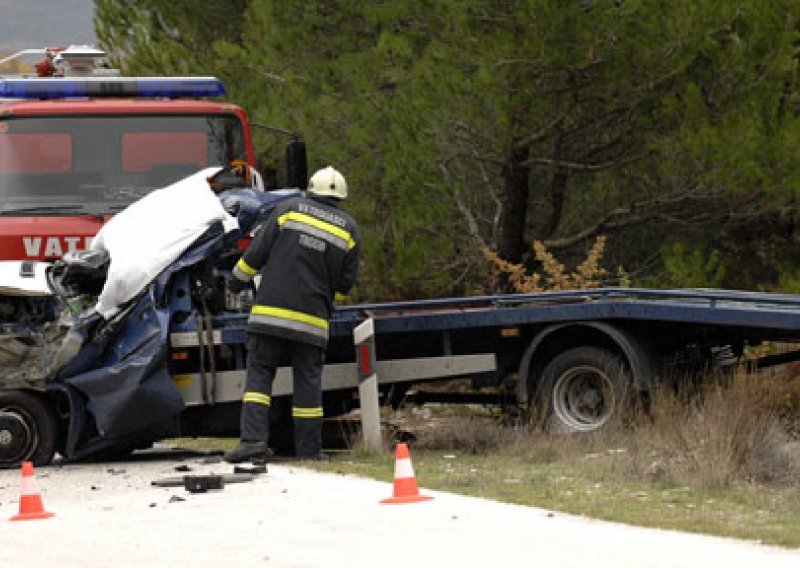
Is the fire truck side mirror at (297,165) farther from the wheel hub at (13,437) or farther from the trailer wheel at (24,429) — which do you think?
the wheel hub at (13,437)

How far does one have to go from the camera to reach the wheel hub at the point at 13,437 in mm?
10859

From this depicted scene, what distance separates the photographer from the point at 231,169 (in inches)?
470

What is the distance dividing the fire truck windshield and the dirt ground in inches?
134

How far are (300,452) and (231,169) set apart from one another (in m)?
2.21

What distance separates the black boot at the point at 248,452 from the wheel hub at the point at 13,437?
1374 mm

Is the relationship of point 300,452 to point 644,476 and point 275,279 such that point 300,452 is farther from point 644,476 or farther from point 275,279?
point 644,476

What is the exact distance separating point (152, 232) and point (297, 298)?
43.6 inches

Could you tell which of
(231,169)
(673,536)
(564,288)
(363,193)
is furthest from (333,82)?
(673,536)

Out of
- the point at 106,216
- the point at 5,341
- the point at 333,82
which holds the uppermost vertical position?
the point at 333,82

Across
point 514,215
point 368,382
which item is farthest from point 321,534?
point 514,215

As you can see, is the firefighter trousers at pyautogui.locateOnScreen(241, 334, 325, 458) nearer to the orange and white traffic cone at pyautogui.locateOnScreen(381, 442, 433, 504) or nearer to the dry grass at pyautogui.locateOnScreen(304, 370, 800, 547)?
the dry grass at pyautogui.locateOnScreen(304, 370, 800, 547)

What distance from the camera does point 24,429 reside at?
1090cm

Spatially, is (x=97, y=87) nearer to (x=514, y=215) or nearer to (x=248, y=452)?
(x=248, y=452)

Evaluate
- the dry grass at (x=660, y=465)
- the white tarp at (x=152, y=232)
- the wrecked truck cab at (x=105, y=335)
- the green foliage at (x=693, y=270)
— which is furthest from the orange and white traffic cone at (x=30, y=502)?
the green foliage at (x=693, y=270)
